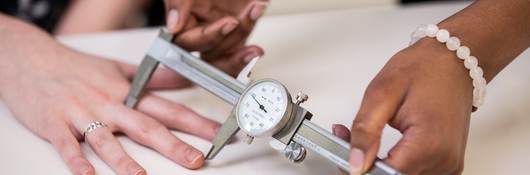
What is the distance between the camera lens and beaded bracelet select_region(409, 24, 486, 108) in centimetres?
63

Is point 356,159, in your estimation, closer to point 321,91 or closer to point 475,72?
point 475,72

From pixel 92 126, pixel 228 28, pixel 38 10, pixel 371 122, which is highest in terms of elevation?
pixel 371 122

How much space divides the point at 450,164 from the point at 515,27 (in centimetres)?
19

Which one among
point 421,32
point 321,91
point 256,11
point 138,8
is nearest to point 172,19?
point 256,11

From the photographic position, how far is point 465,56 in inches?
24.9

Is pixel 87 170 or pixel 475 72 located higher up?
pixel 475 72

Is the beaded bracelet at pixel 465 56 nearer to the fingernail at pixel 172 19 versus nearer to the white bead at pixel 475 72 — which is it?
the white bead at pixel 475 72

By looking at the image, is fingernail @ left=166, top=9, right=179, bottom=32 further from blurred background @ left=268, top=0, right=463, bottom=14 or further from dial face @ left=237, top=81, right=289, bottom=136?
blurred background @ left=268, top=0, right=463, bottom=14

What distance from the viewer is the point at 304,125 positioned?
64 centimetres

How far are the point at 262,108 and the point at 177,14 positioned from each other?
271 millimetres

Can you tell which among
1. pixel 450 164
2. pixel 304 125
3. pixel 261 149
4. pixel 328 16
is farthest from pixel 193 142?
pixel 328 16

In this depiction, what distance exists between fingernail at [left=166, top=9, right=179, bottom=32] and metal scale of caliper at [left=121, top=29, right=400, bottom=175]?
11cm

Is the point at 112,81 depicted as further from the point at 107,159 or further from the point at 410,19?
the point at 410,19

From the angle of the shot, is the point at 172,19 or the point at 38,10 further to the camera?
the point at 38,10
